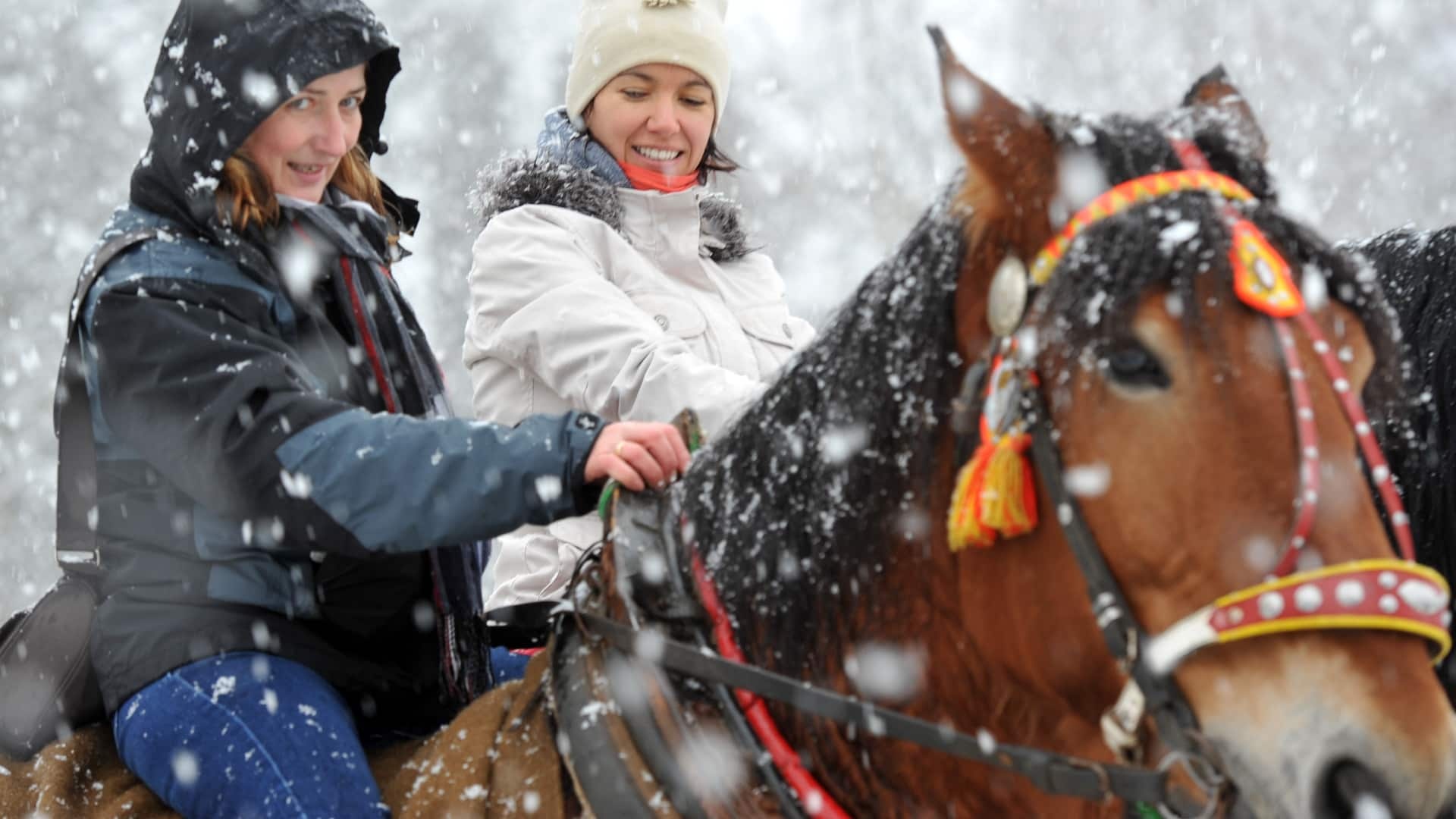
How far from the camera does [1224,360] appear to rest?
5.08 ft

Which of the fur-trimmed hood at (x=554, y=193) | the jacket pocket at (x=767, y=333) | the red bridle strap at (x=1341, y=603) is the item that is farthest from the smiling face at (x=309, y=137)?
the red bridle strap at (x=1341, y=603)

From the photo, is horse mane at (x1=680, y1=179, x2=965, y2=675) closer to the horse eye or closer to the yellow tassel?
the yellow tassel

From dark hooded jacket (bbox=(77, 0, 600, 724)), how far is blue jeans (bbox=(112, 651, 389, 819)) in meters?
0.05

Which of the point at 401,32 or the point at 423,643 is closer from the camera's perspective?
the point at 423,643

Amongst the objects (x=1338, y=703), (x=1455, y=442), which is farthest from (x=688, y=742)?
(x=1455, y=442)

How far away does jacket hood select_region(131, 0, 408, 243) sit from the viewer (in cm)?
236

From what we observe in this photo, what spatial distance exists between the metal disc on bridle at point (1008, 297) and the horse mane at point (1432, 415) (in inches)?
69.2

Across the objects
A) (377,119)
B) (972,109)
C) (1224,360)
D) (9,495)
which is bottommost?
(9,495)

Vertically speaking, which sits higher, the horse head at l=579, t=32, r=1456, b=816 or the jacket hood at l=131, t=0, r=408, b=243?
the jacket hood at l=131, t=0, r=408, b=243

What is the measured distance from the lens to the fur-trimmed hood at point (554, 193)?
326 cm

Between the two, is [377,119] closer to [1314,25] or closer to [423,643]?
[423,643]

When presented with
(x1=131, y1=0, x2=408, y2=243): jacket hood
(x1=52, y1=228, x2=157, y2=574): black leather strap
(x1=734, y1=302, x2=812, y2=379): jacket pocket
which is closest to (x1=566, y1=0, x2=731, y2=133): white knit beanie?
(x1=734, y1=302, x2=812, y2=379): jacket pocket

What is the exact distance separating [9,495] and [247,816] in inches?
475

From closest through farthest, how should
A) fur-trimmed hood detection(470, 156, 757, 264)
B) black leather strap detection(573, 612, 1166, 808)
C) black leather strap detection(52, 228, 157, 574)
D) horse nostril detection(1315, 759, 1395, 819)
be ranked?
1. horse nostril detection(1315, 759, 1395, 819)
2. black leather strap detection(573, 612, 1166, 808)
3. black leather strap detection(52, 228, 157, 574)
4. fur-trimmed hood detection(470, 156, 757, 264)
